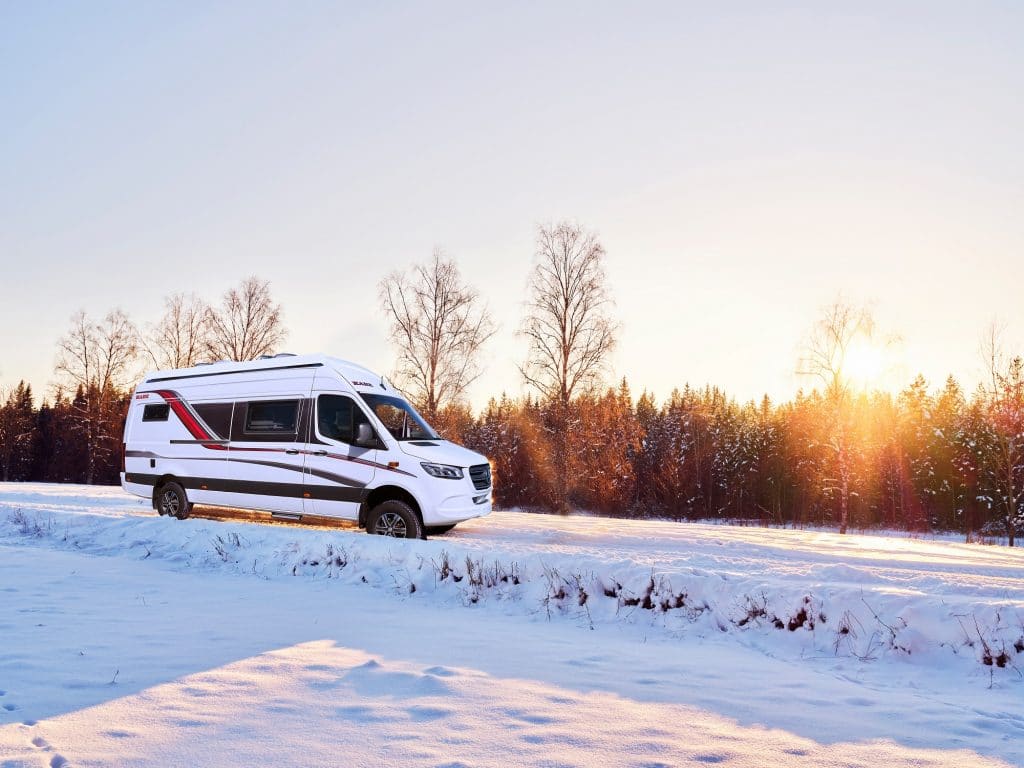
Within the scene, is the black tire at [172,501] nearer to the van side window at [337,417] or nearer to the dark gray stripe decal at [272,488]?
the dark gray stripe decal at [272,488]

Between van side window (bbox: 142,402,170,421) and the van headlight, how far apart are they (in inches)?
273

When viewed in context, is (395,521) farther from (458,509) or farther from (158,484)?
(158,484)

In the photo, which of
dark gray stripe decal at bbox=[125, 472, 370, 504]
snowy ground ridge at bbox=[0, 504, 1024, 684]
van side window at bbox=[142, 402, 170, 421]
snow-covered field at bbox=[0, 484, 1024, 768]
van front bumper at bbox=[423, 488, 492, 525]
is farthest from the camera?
van side window at bbox=[142, 402, 170, 421]

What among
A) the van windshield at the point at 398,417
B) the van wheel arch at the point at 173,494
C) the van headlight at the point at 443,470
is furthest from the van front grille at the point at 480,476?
the van wheel arch at the point at 173,494

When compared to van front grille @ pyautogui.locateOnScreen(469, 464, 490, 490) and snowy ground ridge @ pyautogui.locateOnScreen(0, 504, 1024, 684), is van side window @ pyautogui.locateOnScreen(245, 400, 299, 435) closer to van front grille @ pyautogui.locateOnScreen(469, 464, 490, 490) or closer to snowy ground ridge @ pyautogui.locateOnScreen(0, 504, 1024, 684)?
snowy ground ridge @ pyautogui.locateOnScreen(0, 504, 1024, 684)

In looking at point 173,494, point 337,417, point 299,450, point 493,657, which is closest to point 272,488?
point 299,450

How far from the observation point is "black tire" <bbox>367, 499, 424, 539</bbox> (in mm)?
10961

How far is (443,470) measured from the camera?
435 inches

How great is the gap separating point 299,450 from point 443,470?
9.59 feet

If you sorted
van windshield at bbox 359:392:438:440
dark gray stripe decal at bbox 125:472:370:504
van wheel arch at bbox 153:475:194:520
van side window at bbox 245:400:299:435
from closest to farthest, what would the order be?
dark gray stripe decal at bbox 125:472:370:504, van windshield at bbox 359:392:438:440, van side window at bbox 245:400:299:435, van wheel arch at bbox 153:475:194:520

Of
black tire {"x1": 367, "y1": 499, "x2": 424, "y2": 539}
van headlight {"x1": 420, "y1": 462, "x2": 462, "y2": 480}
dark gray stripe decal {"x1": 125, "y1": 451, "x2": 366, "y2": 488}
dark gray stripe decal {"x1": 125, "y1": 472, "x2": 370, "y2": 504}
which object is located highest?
van headlight {"x1": 420, "y1": 462, "x2": 462, "y2": 480}

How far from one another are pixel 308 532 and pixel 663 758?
8.31 metres

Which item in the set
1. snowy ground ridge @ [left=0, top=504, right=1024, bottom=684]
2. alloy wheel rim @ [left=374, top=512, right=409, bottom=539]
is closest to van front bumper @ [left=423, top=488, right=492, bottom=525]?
alloy wheel rim @ [left=374, top=512, right=409, bottom=539]

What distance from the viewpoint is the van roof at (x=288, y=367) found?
12203mm
